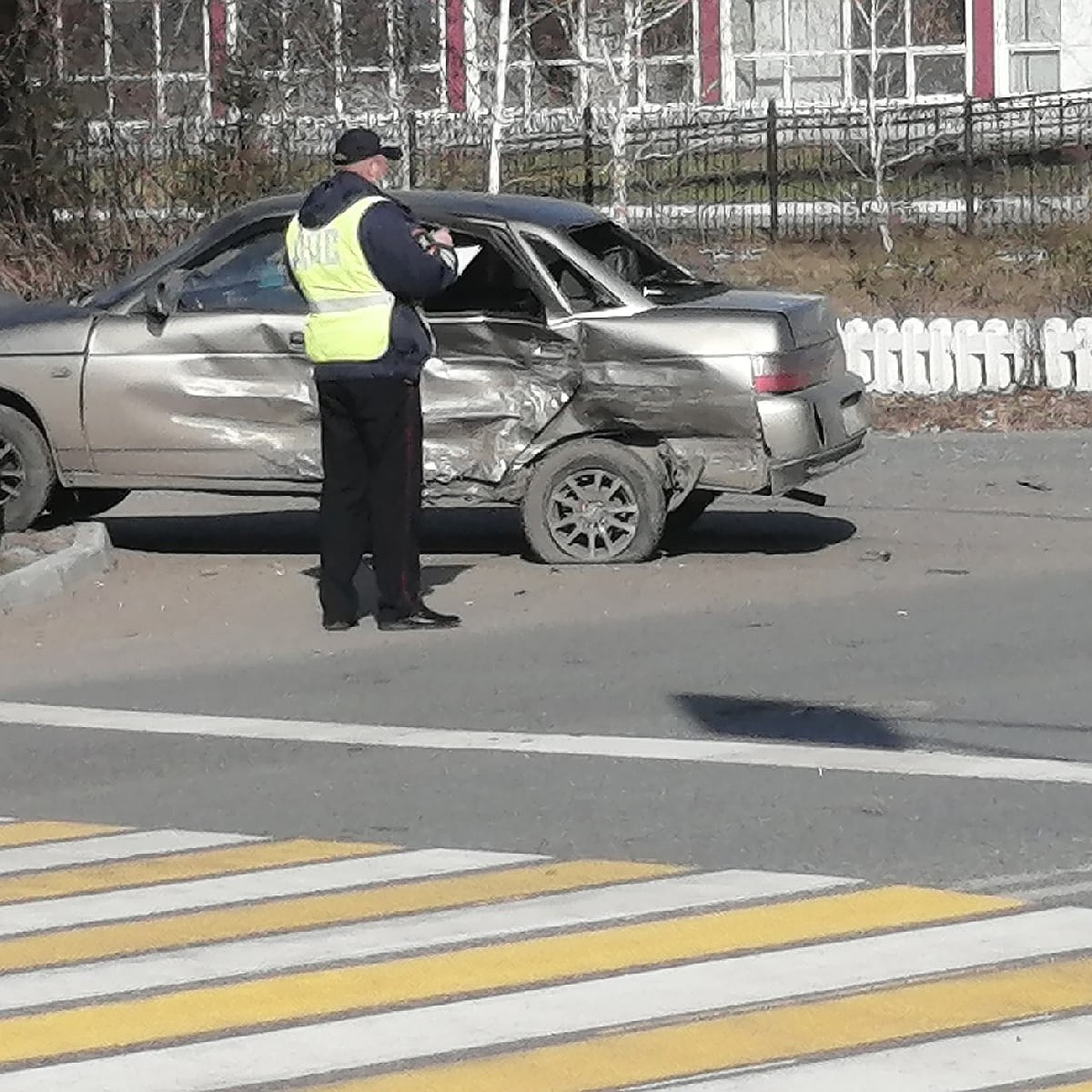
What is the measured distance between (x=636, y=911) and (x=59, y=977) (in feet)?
4.54

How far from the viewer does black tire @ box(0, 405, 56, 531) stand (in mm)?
12305

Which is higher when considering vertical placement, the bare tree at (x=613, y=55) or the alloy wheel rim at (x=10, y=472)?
the bare tree at (x=613, y=55)

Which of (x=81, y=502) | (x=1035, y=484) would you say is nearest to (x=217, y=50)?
(x=81, y=502)

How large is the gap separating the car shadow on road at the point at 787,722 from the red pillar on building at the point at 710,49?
28.9m

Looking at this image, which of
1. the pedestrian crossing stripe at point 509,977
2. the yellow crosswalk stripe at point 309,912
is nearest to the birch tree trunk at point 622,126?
the yellow crosswalk stripe at point 309,912

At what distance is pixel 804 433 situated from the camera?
37.9 feet

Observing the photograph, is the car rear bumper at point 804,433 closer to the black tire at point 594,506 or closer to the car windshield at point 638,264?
the black tire at point 594,506

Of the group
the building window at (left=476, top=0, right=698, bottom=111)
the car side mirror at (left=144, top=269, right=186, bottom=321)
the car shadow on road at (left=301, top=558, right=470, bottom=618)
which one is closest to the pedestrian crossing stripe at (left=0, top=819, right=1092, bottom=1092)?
the car shadow on road at (left=301, top=558, right=470, bottom=618)

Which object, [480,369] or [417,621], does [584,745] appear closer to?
[417,621]

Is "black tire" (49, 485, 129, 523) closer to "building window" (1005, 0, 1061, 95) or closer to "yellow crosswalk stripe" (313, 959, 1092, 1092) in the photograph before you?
"yellow crosswalk stripe" (313, 959, 1092, 1092)

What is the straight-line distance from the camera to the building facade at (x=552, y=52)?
84.1 ft

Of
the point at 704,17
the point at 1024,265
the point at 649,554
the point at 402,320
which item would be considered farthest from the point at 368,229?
the point at 704,17

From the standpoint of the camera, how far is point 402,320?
10250mm

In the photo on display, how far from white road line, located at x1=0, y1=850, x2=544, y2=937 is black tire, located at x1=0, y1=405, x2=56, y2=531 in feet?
18.6
